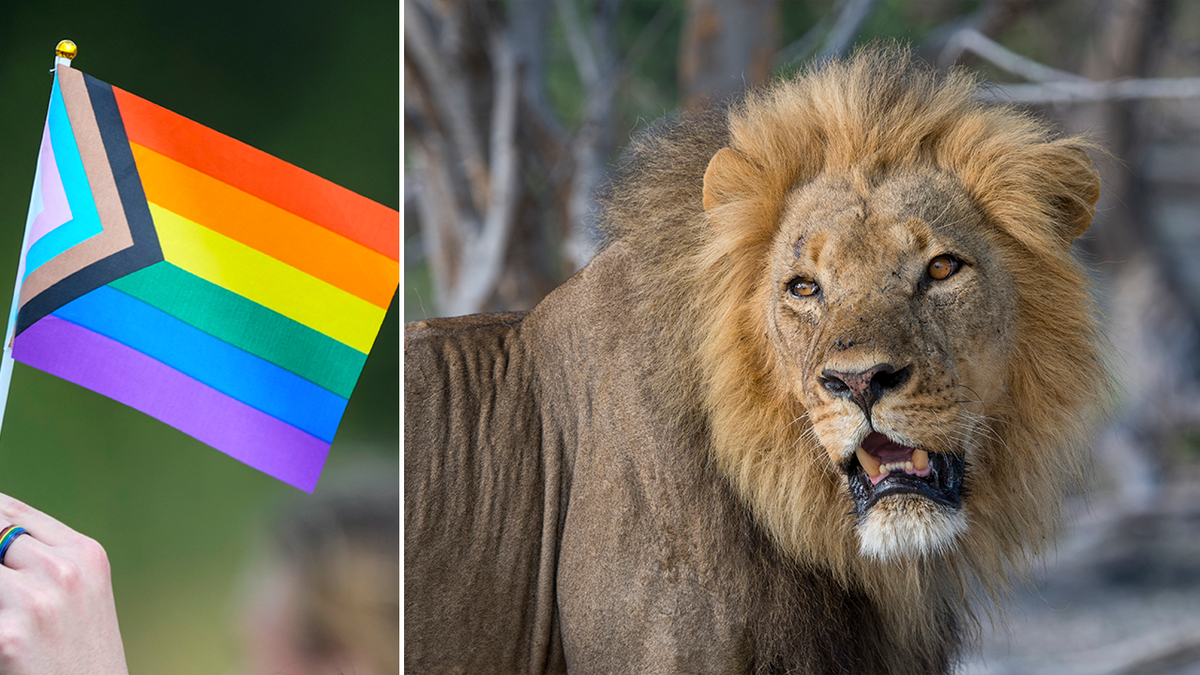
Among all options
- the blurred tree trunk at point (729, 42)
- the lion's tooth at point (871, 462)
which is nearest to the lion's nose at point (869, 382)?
the lion's tooth at point (871, 462)

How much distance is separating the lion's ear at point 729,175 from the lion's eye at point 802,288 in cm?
26

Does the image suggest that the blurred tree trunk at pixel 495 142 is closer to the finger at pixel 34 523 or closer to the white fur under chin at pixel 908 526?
the white fur under chin at pixel 908 526

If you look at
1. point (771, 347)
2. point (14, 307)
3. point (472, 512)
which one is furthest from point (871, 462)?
point (14, 307)

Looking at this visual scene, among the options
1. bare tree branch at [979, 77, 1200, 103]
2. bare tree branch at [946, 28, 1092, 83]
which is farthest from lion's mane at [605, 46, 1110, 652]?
bare tree branch at [946, 28, 1092, 83]

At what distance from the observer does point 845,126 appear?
2.28m

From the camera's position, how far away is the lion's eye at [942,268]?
206 cm

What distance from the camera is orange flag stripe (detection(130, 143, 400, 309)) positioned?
6.66ft

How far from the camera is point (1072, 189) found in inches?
87.3

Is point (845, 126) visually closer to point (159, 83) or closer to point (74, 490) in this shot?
point (159, 83)

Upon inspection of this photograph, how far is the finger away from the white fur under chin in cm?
141

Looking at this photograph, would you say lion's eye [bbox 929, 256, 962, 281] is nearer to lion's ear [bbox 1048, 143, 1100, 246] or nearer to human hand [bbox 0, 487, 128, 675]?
lion's ear [bbox 1048, 143, 1100, 246]

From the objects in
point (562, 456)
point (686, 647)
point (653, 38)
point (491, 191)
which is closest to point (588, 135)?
point (491, 191)

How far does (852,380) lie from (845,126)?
26.6 inches

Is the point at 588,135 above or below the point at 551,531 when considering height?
above
